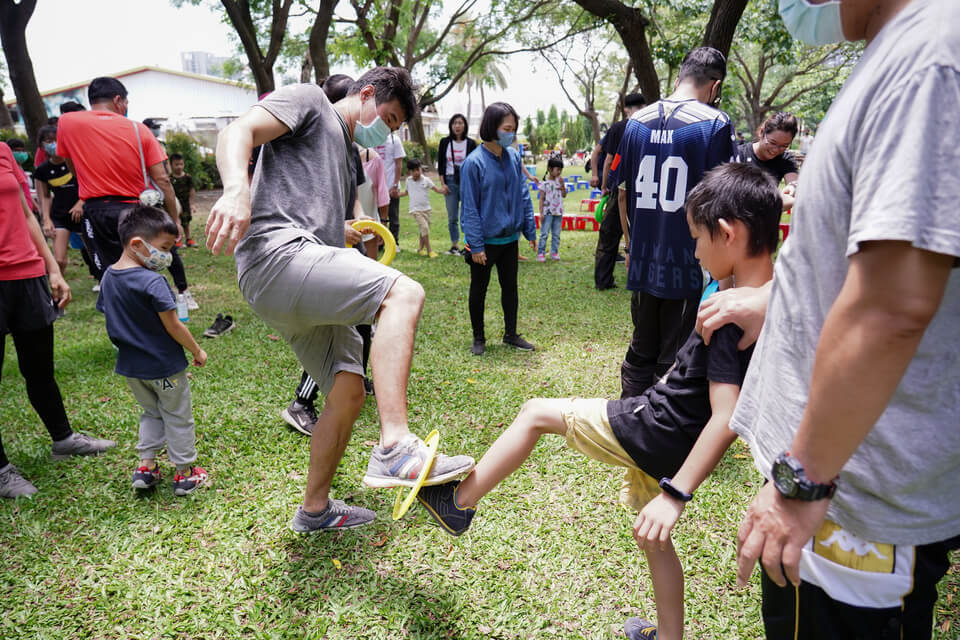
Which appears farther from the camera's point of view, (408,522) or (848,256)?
(408,522)

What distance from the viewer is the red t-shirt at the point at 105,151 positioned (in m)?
4.85

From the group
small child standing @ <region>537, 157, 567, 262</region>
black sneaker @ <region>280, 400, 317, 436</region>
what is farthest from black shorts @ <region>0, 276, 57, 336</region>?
small child standing @ <region>537, 157, 567, 262</region>

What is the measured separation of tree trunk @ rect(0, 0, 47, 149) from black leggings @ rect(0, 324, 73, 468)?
9711 mm

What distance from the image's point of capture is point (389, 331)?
206cm

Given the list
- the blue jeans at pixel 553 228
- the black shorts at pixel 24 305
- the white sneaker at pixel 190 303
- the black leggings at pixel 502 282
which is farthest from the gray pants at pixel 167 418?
the blue jeans at pixel 553 228

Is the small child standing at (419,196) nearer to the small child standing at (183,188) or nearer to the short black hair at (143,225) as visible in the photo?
the small child standing at (183,188)

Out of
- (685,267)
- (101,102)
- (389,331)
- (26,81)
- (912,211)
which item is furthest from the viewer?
→ (26,81)

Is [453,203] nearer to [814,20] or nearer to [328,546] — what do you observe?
[328,546]

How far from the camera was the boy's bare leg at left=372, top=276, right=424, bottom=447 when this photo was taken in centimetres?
201

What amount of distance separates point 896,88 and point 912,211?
20 centimetres

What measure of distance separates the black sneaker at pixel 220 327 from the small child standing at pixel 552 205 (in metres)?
5.14

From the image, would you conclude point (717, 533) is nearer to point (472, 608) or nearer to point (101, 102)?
point (472, 608)

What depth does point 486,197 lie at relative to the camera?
5.33 metres

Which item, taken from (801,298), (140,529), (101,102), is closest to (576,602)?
(801,298)
